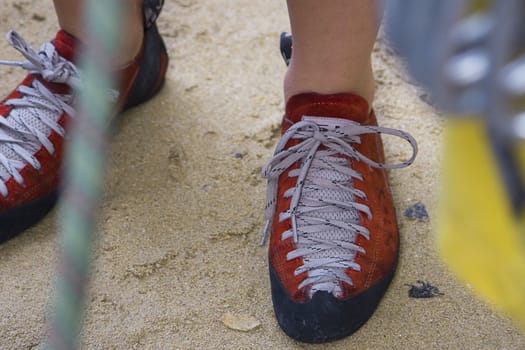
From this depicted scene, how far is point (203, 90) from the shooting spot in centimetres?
128

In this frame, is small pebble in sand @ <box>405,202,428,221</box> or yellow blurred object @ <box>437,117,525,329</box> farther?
small pebble in sand @ <box>405,202,428,221</box>

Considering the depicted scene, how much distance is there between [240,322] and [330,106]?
0.32 metres

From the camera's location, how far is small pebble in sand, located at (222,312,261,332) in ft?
2.85

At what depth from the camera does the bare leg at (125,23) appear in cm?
101

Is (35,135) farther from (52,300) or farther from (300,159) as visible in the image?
(300,159)

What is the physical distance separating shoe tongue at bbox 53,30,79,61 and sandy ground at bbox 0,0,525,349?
6.9 inches

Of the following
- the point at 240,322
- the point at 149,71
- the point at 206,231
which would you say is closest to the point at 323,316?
the point at 240,322

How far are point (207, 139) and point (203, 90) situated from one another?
152mm

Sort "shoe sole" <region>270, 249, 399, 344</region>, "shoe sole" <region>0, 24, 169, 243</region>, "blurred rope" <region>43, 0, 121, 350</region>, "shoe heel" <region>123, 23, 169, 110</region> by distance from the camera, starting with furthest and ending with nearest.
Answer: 1. "shoe heel" <region>123, 23, 169, 110</region>
2. "shoe sole" <region>0, 24, 169, 243</region>
3. "shoe sole" <region>270, 249, 399, 344</region>
4. "blurred rope" <region>43, 0, 121, 350</region>

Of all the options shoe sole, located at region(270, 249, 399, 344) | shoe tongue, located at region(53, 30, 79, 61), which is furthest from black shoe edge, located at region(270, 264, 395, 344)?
shoe tongue, located at region(53, 30, 79, 61)

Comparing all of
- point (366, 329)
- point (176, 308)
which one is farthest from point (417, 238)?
point (176, 308)

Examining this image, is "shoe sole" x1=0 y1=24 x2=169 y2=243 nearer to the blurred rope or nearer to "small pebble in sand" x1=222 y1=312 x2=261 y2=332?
"small pebble in sand" x1=222 y1=312 x2=261 y2=332

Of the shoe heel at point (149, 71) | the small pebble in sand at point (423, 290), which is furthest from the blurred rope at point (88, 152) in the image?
the shoe heel at point (149, 71)

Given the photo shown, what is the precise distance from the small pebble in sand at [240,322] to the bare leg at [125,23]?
41 cm
